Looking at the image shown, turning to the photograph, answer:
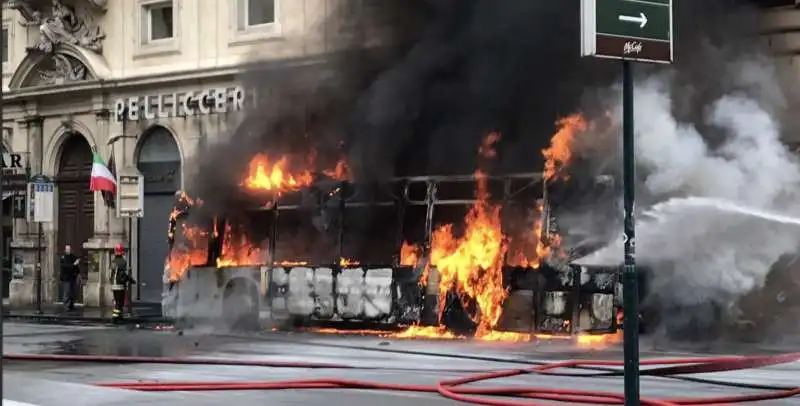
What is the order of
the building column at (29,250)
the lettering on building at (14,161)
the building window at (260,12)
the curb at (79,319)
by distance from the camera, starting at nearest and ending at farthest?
the curb at (79,319), the building window at (260,12), the building column at (29,250), the lettering on building at (14,161)

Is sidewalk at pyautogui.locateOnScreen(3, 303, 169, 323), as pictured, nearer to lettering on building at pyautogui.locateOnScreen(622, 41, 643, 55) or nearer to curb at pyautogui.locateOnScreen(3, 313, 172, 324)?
curb at pyautogui.locateOnScreen(3, 313, 172, 324)

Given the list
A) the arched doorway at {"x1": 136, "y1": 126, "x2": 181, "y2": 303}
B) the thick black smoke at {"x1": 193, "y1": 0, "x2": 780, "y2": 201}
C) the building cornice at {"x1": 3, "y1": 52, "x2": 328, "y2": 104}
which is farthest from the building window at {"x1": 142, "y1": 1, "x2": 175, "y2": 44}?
the thick black smoke at {"x1": 193, "y1": 0, "x2": 780, "y2": 201}

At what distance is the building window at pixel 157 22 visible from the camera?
2870cm

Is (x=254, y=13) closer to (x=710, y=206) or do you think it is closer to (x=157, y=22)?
(x=157, y=22)

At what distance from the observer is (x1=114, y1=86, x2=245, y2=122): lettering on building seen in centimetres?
2636

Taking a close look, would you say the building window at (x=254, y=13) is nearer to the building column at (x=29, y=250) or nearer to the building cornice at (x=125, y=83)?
the building cornice at (x=125, y=83)

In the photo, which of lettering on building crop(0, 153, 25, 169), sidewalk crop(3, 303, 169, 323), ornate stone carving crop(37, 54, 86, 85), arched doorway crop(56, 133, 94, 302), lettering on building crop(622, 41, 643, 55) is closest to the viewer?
lettering on building crop(622, 41, 643, 55)

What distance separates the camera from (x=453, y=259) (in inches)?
692

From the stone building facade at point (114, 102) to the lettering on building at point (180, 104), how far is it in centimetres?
3

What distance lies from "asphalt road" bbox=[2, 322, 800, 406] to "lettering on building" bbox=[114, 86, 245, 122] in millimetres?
7427

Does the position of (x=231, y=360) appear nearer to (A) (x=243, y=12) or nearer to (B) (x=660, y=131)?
(B) (x=660, y=131)

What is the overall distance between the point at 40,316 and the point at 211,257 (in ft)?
22.2

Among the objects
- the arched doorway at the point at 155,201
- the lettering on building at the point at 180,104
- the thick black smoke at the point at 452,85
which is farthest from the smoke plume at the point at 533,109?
the arched doorway at the point at 155,201

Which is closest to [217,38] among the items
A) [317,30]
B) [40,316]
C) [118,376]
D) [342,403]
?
[317,30]
